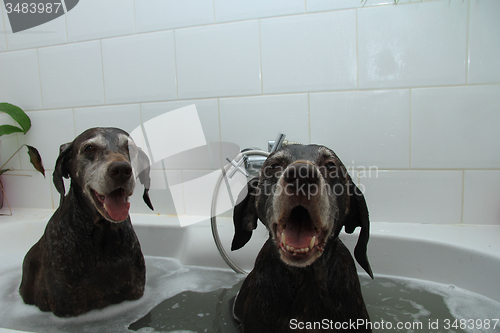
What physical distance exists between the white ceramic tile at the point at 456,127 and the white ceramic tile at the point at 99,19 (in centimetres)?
221

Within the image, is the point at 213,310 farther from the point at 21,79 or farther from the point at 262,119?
the point at 21,79

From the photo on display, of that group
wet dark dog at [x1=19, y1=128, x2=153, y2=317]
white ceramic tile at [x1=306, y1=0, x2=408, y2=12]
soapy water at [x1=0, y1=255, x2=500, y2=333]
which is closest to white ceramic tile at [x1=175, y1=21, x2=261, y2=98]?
white ceramic tile at [x1=306, y1=0, x2=408, y2=12]

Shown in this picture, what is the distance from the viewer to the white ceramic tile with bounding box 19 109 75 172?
2.88 m

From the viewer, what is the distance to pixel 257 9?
239cm

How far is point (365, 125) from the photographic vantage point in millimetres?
2336

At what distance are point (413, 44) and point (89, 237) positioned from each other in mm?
2289

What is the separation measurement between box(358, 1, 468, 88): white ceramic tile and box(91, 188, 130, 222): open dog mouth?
5.56 feet

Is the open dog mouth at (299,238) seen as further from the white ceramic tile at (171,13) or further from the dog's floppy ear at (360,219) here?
the white ceramic tile at (171,13)

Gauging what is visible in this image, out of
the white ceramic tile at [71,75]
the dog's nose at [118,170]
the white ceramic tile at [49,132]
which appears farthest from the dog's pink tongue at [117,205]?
the white ceramic tile at [49,132]

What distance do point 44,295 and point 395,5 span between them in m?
2.69

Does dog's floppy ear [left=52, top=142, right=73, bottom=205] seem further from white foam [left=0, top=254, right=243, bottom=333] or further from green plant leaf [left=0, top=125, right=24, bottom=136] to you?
green plant leaf [left=0, top=125, right=24, bottom=136]

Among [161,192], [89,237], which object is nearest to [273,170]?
[89,237]

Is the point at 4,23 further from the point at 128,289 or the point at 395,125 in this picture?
the point at 395,125

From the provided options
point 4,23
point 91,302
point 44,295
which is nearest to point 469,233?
point 91,302
